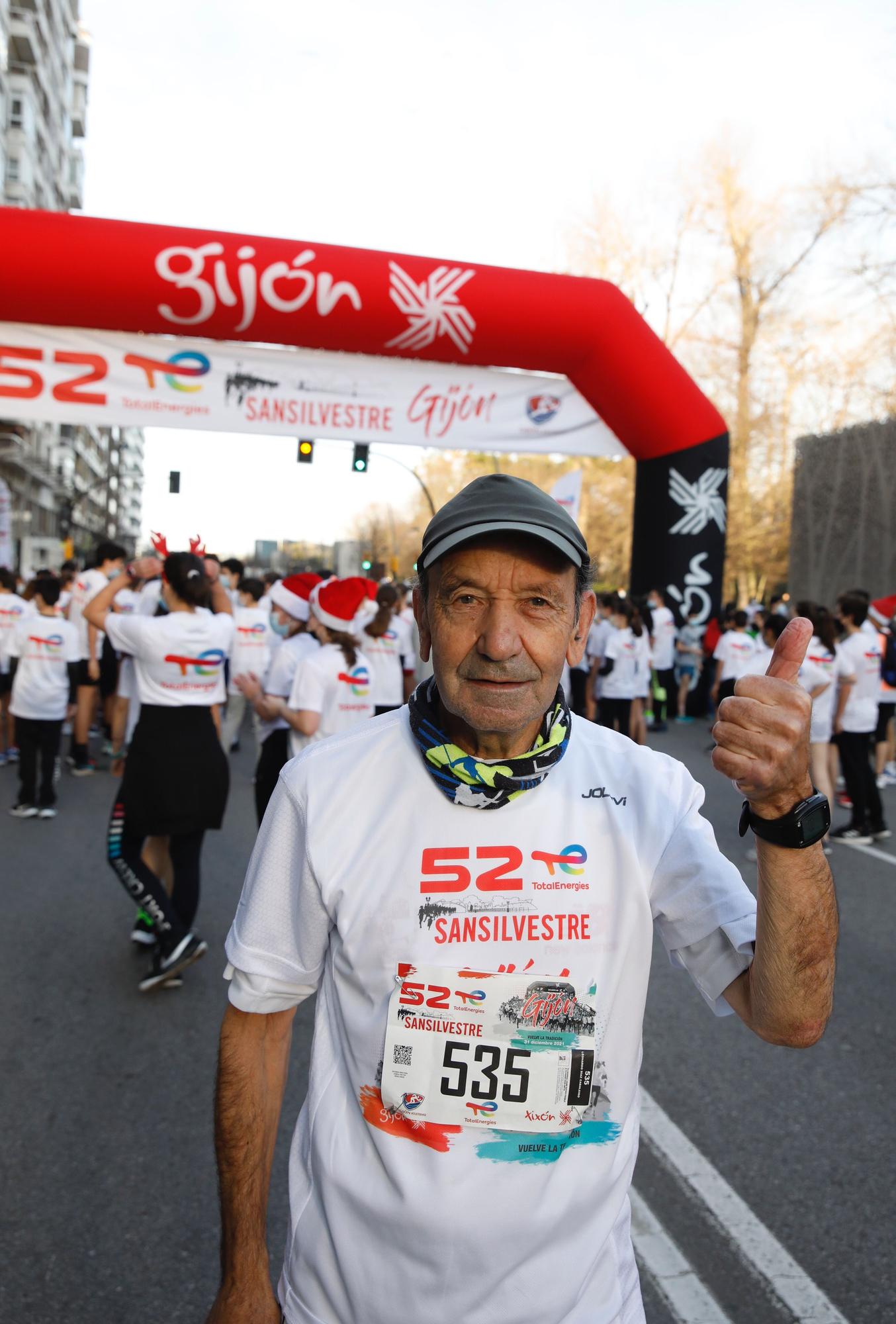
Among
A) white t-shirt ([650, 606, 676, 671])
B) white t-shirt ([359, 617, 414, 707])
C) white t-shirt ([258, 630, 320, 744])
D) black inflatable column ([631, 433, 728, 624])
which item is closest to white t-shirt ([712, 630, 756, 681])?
white t-shirt ([650, 606, 676, 671])

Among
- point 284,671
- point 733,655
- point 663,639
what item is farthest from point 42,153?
point 284,671

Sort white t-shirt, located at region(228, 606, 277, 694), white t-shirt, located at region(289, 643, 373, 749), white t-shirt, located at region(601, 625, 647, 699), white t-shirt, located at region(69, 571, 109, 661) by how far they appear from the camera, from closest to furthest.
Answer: white t-shirt, located at region(289, 643, 373, 749), white t-shirt, located at region(69, 571, 109, 661), white t-shirt, located at region(228, 606, 277, 694), white t-shirt, located at region(601, 625, 647, 699)

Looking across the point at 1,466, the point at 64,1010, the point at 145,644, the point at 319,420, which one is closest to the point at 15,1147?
the point at 64,1010

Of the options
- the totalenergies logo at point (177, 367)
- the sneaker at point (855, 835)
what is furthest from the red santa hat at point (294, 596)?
the sneaker at point (855, 835)

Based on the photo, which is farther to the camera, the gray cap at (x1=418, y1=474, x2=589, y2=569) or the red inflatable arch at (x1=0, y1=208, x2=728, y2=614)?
the red inflatable arch at (x1=0, y1=208, x2=728, y2=614)

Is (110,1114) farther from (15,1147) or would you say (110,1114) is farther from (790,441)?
(790,441)

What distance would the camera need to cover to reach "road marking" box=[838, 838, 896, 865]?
25.9 feet

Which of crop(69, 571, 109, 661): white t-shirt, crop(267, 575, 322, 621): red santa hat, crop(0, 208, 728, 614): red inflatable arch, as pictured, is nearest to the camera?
crop(267, 575, 322, 621): red santa hat

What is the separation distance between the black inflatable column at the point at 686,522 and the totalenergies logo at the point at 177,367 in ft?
13.6

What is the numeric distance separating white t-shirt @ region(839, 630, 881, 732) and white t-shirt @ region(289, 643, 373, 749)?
4660 mm

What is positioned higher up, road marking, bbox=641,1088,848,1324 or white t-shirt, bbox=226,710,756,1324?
white t-shirt, bbox=226,710,756,1324

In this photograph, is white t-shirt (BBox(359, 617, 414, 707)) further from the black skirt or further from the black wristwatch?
the black wristwatch

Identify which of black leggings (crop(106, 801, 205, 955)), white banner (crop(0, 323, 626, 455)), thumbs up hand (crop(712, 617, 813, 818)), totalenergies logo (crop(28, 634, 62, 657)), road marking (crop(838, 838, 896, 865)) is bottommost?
road marking (crop(838, 838, 896, 865))

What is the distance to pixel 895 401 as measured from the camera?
24.2 m
